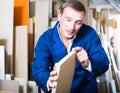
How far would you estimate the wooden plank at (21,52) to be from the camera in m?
2.08

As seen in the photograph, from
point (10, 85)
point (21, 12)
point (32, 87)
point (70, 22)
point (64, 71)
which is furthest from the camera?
point (21, 12)

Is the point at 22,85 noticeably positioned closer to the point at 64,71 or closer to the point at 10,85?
the point at 10,85

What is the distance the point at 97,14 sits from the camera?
6.34ft

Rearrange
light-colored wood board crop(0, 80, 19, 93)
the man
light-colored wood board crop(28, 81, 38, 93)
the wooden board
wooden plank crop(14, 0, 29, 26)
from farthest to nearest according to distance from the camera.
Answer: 1. wooden plank crop(14, 0, 29, 26)
2. light-colored wood board crop(28, 81, 38, 93)
3. light-colored wood board crop(0, 80, 19, 93)
4. the man
5. the wooden board

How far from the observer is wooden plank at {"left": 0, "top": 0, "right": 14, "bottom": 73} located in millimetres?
2123

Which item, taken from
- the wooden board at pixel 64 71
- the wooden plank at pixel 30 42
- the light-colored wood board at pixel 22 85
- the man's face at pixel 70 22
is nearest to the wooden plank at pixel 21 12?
the wooden plank at pixel 30 42

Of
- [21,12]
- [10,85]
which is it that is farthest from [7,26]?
[10,85]

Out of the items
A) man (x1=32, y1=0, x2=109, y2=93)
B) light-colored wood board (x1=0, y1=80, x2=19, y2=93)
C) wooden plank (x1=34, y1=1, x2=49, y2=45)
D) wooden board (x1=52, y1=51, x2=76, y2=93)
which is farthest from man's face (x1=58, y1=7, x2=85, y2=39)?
light-colored wood board (x1=0, y1=80, x2=19, y2=93)

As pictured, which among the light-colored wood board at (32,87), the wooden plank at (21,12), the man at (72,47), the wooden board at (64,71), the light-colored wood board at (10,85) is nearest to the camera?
the wooden board at (64,71)

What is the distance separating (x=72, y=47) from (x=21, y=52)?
0.67 m

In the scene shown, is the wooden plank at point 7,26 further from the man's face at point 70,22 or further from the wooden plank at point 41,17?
the man's face at point 70,22

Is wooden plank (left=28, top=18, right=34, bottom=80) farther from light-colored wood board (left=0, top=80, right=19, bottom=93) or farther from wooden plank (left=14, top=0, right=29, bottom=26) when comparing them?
light-colored wood board (left=0, top=80, right=19, bottom=93)

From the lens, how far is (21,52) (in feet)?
6.91

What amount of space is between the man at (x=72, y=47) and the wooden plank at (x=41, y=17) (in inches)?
16.7
